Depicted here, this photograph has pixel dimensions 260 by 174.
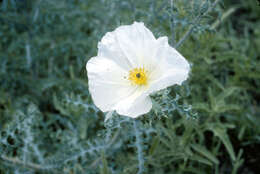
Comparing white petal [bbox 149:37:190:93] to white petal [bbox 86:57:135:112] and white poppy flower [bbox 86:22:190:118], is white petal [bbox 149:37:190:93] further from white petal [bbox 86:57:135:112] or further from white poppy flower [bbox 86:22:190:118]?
white petal [bbox 86:57:135:112]

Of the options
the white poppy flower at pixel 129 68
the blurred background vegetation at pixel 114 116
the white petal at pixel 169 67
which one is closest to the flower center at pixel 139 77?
the white poppy flower at pixel 129 68

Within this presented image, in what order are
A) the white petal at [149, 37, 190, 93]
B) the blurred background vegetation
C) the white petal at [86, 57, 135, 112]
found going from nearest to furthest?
the white petal at [149, 37, 190, 93] → the white petal at [86, 57, 135, 112] → the blurred background vegetation

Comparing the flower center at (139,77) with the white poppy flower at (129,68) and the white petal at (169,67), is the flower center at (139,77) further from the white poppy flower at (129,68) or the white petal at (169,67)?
the white petal at (169,67)

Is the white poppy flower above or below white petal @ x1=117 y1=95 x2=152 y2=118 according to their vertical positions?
above

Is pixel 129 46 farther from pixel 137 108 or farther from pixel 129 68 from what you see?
pixel 137 108

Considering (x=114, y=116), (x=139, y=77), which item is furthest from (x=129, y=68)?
(x=114, y=116)

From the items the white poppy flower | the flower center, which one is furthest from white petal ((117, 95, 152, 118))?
the flower center

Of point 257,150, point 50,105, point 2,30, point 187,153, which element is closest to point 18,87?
point 50,105

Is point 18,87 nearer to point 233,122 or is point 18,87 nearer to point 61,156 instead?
point 61,156
